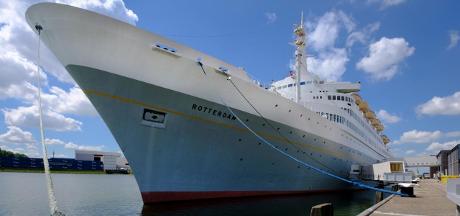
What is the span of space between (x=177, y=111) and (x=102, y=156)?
106 metres

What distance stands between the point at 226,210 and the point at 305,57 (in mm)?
17551

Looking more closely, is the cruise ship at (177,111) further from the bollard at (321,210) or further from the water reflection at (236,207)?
the bollard at (321,210)

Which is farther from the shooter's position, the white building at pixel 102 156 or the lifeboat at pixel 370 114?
the white building at pixel 102 156

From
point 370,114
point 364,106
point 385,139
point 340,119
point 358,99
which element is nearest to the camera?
point 340,119

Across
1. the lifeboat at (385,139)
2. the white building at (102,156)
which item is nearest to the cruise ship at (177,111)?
the lifeboat at (385,139)

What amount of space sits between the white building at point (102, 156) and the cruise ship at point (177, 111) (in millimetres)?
96410

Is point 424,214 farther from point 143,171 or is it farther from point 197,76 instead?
point 143,171

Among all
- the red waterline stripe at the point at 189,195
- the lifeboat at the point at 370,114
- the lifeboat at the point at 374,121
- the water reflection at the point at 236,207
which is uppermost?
the lifeboat at the point at 370,114

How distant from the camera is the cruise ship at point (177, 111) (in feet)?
40.2

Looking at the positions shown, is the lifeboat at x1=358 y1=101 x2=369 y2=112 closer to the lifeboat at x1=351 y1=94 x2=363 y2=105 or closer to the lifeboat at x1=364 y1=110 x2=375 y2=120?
the lifeboat at x1=351 y1=94 x2=363 y2=105

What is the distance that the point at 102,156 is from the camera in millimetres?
110875

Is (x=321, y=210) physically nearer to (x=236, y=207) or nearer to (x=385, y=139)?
(x=236, y=207)

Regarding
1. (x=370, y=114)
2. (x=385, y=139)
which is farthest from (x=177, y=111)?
(x=385, y=139)

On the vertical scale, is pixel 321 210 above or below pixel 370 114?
below
